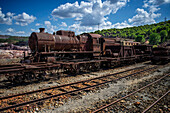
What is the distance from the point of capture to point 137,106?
16.9 feet

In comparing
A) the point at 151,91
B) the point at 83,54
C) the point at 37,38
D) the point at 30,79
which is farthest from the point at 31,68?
the point at 151,91

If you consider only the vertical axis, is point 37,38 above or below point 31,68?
above

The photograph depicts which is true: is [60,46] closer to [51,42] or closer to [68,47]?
[68,47]

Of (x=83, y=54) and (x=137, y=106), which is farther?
(x=83, y=54)

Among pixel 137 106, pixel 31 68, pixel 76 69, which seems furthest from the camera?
pixel 76 69

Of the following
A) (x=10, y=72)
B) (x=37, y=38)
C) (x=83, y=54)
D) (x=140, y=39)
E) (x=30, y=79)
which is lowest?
(x=30, y=79)

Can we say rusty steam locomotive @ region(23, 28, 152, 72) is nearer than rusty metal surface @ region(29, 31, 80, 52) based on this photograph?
No

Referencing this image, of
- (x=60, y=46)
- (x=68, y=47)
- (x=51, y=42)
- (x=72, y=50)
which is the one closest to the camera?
(x=51, y=42)

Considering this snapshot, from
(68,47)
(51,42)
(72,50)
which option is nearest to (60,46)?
(68,47)

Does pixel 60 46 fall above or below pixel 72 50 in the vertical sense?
above

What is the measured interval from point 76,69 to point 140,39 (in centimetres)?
10068

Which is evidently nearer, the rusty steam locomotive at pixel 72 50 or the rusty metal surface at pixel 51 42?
the rusty metal surface at pixel 51 42

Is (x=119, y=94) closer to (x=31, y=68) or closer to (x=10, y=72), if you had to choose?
(x=31, y=68)

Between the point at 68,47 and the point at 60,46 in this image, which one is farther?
the point at 68,47
